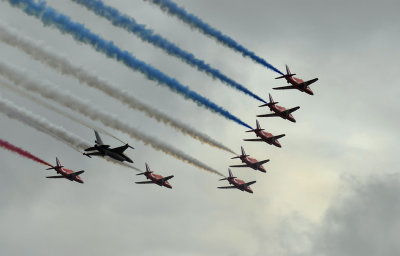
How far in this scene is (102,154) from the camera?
61469 mm

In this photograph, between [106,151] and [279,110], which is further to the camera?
[279,110]

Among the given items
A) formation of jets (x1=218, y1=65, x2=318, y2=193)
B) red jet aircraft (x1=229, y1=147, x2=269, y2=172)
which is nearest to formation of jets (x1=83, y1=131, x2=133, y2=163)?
formation of jets (x1=218, y1=65, x2=318, y2=193)

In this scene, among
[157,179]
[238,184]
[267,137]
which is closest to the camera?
[267,137]

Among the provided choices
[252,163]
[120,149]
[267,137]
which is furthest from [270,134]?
[120,149]

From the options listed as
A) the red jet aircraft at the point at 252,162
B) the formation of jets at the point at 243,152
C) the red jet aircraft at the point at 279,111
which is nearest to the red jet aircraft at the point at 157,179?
the formation of jets at the point at 243,152

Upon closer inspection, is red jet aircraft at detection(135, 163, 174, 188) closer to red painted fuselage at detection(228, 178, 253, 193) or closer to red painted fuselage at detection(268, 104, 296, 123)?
red painted fuselage at detection(228, 178, 253, 193)

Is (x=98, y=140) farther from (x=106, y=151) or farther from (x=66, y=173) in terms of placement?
(x=66, y=173)

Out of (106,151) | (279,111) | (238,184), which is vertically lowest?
(106,151)

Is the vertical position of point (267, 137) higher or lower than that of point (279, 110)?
lower

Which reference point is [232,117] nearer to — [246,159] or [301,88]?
[301,88]

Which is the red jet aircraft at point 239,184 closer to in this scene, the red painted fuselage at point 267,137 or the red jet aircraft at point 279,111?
the red painted fuselage at point 267,137

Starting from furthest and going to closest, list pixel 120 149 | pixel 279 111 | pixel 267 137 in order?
1. pixel 267 137
2. pixel 279 111
3. pixel 120 149

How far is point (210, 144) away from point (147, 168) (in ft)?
87.1

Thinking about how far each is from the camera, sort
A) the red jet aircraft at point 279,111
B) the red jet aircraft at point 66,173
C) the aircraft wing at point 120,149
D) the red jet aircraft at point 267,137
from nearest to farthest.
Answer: the aircraft wing at point 120,149
the red jet aircraft at point 279,111
the red jet aircraft at point 267,137
the red jet aircraft at point 66,173
